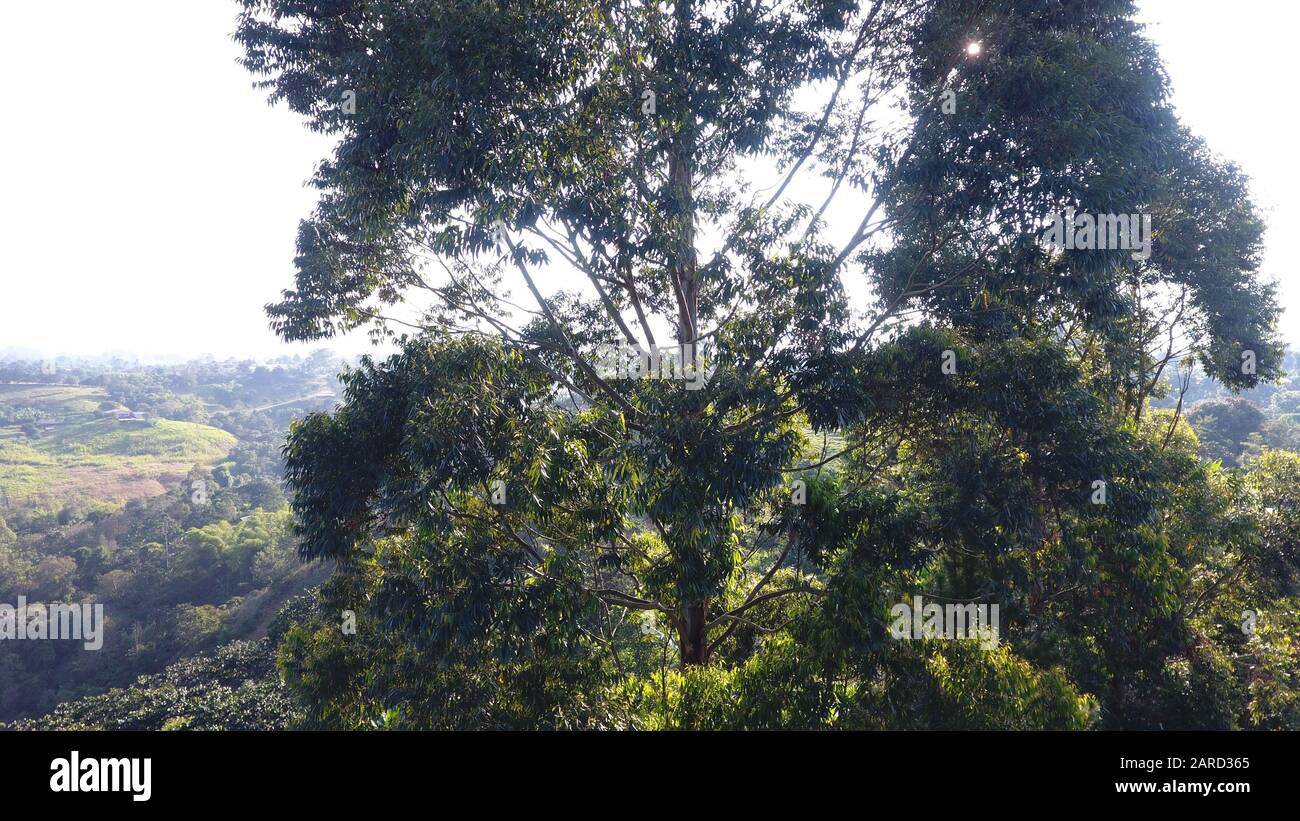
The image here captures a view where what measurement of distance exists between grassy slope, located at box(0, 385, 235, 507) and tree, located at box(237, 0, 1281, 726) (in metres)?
76.7

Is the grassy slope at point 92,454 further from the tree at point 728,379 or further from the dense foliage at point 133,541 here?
the tree at point 728,379

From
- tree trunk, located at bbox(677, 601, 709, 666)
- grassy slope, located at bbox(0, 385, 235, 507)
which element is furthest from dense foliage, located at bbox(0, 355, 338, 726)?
tree trunk, located at bbox(677, 601, 709, 666)

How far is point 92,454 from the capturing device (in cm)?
7969

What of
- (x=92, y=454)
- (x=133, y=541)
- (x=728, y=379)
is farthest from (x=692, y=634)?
(x=92, y=454)

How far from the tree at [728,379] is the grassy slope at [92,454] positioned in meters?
76.7

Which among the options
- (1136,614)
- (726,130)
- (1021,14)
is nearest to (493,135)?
(726,130)

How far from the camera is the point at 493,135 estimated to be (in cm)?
541

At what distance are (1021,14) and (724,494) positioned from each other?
6554 mm

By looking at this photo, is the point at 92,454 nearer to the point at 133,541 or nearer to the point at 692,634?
the point at 133,541

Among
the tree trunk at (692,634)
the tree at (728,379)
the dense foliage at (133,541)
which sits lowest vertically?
the dense foliage at (133,541)

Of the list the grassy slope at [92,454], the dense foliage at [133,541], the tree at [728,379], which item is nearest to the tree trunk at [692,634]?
the tree at [728,379]

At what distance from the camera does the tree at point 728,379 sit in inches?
212

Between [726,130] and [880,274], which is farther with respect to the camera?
[880,274]
